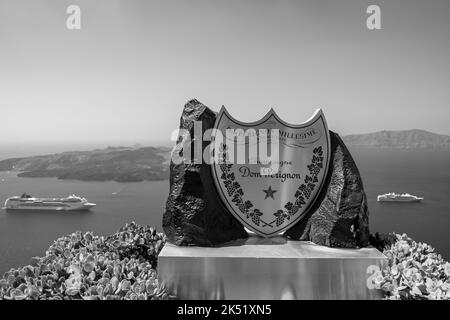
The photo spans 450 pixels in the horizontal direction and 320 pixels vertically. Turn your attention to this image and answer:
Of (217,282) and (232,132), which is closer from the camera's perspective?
(217,282)

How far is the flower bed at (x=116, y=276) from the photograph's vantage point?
303 cm

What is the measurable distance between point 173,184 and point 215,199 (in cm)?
47

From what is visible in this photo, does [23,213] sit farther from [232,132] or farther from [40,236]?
[232,132]

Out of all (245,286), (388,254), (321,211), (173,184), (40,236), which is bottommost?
(40,236)

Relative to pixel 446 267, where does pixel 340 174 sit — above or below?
above

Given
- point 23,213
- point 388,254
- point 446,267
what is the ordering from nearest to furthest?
point 446,267 → point 388,254 → point 23,213

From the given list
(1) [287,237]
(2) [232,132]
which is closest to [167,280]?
(1) [287,237]

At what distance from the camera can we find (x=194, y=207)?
144 inches

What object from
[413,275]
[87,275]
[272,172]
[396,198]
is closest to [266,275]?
[272,172]

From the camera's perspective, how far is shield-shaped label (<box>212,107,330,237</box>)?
3.89 meters

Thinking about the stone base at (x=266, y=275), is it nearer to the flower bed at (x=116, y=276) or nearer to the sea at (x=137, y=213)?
the flower bed at (x=116, y=276)

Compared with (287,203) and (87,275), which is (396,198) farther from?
(87,275)

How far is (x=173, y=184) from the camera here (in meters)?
3.74

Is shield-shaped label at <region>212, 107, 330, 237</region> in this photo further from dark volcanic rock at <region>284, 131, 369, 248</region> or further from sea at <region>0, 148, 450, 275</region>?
sea at <region>0, 148, 450, 275</region>
